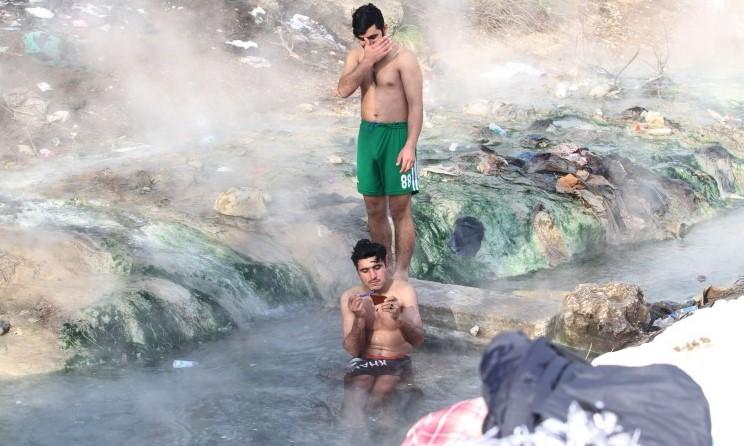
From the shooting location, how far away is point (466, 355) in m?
5.79

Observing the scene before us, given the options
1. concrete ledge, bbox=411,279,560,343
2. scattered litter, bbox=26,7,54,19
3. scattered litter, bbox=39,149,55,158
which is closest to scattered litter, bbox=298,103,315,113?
scattered litter, bbox=26,7,54,19

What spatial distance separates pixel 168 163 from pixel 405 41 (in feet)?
20.5

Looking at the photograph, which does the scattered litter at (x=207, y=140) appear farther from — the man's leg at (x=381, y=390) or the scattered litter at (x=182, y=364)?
the man's leg at (x=381, y=390)

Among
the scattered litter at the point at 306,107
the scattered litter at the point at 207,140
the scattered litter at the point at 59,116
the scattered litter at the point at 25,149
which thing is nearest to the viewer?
the scattered litter at the point at 25,149

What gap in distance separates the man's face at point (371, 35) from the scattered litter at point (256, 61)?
6753 mm

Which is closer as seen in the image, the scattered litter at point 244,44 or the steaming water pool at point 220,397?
the steaming water pool at point 220,397

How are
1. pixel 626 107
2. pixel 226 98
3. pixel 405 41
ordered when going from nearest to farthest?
pixel 226 98 → pixel 626 107 → pixel 405 41

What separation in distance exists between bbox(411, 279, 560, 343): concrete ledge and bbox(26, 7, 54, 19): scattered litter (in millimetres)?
7253

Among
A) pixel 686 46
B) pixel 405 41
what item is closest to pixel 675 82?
pixel 686 46

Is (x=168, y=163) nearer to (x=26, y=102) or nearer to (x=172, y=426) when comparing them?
(x=26, y=102)

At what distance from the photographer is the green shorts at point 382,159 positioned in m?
5.79

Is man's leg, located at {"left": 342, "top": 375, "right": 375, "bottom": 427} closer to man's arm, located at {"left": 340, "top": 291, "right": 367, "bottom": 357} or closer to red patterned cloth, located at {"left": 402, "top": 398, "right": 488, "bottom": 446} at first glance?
man's arm, located at {"left": 340, "top": 291, "right": 367, "bottom": 357}

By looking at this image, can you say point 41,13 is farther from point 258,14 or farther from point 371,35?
point 371,35

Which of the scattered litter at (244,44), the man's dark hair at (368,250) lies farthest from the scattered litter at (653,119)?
the man's dark hair at (368,250)
